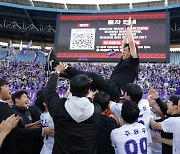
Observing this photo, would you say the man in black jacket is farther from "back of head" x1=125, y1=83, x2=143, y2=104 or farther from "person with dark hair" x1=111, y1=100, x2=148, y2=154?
"back of head" x1=125, y1=83, x2=143, y2=104

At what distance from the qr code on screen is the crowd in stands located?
118 inches

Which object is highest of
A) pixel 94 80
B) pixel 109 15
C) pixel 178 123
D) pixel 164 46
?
pixel 109 15

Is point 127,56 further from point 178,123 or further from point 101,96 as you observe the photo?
point 178,123

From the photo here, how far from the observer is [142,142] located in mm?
2775

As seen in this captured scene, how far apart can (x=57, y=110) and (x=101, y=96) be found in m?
0.68

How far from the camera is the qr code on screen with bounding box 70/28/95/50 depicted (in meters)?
21.1

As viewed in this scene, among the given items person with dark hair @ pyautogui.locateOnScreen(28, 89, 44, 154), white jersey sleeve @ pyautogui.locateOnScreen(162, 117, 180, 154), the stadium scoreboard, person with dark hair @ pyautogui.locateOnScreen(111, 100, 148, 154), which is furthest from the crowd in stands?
person with dark hair @ pyautogui.locateOnScreen(111, 100, 148, 154)

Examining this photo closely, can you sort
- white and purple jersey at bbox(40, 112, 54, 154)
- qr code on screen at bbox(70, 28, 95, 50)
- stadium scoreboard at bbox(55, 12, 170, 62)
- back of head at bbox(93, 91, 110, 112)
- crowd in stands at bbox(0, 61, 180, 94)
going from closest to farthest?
back of head at bbox(93, 91, 110, 112) → white and purple jersey at bbox(40, 112, 54, 154) → stadium scoreboard at bbox(55, 12, 170, 62) → crowd in stands at bbox(0, 61, 180, 94) → qr code on screen at bbox(70, 28, 95, 50)

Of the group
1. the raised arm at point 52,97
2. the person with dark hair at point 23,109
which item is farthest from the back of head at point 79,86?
the person with dark hair at point 23,109

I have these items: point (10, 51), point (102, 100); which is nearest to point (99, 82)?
point (102, 100)

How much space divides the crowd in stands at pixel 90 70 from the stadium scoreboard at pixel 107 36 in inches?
87.6

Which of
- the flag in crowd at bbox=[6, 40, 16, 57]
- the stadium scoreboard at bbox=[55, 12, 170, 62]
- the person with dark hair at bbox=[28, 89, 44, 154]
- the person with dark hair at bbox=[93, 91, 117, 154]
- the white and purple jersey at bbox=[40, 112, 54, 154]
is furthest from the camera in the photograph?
the flag in crowd at bbox=[6, 40, 16, 57]

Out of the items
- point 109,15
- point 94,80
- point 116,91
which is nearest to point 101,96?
point 94,80

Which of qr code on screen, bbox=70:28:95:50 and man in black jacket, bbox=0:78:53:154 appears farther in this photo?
qr code on screen, bbox=70:28:95:50
